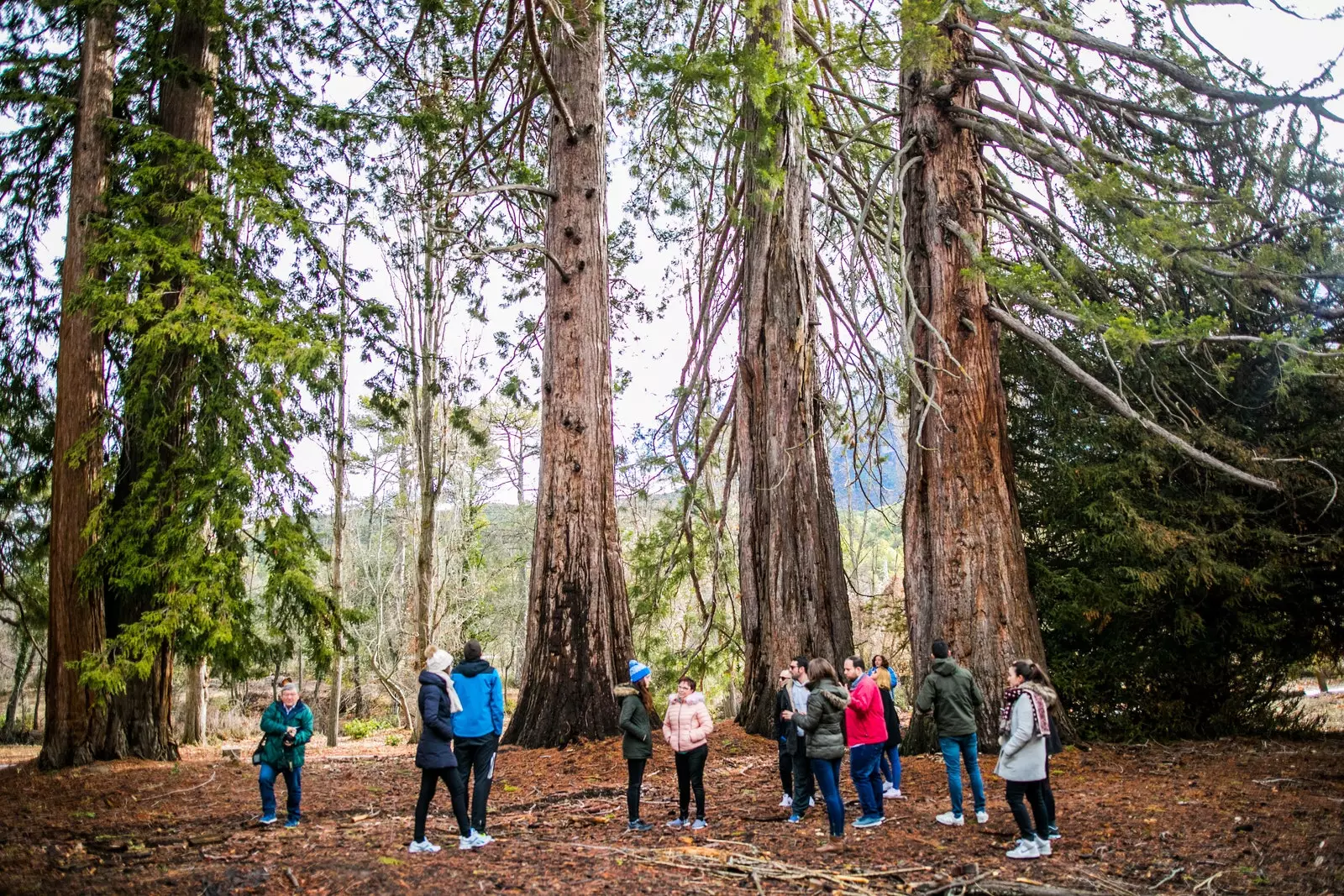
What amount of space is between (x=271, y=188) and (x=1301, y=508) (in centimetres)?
1246

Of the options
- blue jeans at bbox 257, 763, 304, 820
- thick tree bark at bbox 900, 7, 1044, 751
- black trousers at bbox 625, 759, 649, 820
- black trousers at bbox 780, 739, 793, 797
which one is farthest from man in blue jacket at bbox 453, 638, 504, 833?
thick tree bark at bbox 900, 7, 1044, 751

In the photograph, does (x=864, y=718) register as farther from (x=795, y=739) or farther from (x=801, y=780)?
(x=801, y=780)

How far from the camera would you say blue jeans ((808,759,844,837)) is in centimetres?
630

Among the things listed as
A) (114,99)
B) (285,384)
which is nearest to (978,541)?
(285,384)

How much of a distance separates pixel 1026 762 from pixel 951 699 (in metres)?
1.07

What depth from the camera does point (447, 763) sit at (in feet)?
19.3

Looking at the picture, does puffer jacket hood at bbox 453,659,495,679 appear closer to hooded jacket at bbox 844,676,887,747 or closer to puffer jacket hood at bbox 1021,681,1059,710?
hooded jacket at bbox 844,676,887,747

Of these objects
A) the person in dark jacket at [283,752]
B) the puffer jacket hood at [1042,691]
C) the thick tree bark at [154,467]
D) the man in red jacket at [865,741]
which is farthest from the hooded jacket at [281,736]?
the puffer jacket hood at [1042,691]

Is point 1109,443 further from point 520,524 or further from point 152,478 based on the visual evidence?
point 520,524

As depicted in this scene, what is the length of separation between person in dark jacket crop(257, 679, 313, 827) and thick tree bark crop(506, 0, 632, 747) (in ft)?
12.0

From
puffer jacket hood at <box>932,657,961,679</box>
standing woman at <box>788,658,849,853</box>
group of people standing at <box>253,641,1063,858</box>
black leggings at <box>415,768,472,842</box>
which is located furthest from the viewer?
puffer jacket hood at <box>932,657,961,679</box>

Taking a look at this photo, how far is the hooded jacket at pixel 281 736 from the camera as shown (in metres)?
6.91

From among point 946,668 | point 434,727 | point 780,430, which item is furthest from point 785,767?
point 780,430

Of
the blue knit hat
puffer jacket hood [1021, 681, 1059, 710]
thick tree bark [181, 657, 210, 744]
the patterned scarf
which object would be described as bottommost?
thick tree bark [181, 657, 210, 744]
